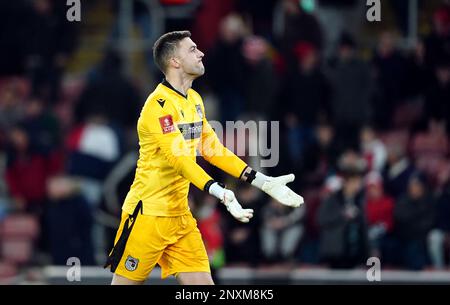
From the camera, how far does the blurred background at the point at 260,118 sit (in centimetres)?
1515

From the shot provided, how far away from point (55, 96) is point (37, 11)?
1186 mm

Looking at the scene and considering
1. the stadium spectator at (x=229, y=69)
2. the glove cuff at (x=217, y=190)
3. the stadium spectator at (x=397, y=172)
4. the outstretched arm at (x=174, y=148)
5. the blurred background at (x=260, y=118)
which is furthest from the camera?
the stadium spectator at (x=229, y=69)

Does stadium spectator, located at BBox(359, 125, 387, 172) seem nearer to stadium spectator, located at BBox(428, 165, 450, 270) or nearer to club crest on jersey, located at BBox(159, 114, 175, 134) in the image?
stadium spectator, located at BBox(428, 165, 450, 270)

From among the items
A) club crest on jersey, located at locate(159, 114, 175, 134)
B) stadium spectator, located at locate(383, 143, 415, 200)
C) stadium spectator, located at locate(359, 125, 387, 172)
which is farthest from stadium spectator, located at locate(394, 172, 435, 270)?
club crest on jersey, located at locate(159, 114, 175, 134)

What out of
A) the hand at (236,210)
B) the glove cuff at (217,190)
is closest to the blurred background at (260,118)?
the glove cuff at (217,190)

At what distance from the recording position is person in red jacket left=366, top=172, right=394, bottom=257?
15.3 meters

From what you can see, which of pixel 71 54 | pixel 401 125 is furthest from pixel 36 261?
pixel 401 125

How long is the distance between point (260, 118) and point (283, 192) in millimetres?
6292

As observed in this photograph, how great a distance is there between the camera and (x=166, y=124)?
402 inches

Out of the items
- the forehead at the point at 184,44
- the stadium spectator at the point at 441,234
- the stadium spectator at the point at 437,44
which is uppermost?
the forehead at the point at 184,44

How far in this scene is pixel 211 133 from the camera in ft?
35.1

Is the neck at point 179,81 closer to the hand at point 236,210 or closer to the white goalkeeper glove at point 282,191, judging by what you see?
the white goalkeeper glove at point 282,191

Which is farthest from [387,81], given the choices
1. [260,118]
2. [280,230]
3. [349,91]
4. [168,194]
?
[168,194]

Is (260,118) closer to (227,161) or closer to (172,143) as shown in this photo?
(227,161)
